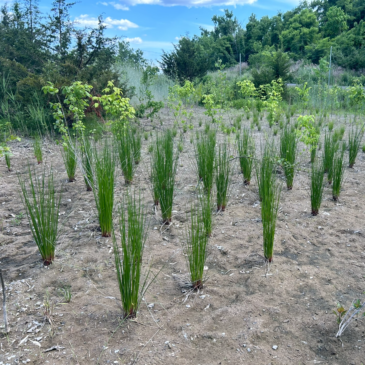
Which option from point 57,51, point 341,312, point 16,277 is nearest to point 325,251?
point 341,312

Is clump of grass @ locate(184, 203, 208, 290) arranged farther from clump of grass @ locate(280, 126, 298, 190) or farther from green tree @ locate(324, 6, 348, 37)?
green tree @ locate(324, 6, 348, 37)

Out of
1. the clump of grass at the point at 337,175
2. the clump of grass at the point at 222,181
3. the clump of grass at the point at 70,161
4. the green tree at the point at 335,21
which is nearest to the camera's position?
the clump of grass at the point at 222,181

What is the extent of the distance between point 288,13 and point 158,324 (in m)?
28.7

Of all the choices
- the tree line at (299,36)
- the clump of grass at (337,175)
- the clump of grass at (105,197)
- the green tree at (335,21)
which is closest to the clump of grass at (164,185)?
the clump of grass at (105,197)

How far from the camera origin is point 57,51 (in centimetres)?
772

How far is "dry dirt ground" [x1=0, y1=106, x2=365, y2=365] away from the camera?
182 cm

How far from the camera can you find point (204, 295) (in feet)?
7.47

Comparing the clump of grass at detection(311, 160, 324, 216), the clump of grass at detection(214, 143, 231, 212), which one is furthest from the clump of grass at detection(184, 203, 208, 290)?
the clump of grass at detection(311, 160, 324, 216)

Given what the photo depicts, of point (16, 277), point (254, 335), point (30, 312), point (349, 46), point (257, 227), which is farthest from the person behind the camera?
point (349, 46)

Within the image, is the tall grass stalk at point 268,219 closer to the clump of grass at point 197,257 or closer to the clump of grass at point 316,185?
the clump of grass at point 197,257

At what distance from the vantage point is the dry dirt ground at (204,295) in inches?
71.6

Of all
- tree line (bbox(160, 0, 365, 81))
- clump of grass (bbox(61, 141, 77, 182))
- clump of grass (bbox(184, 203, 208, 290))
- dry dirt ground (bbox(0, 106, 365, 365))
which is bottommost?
dry dirt ground (bbox(0, 106, 365, 365))

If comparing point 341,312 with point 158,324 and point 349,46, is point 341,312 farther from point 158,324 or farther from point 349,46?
point 349,46

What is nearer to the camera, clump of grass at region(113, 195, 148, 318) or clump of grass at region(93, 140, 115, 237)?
clump of grass at region(113, 195, 148, 318)
